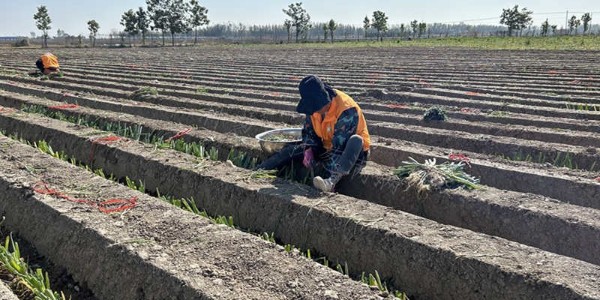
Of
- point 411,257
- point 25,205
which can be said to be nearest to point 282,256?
point 411,257

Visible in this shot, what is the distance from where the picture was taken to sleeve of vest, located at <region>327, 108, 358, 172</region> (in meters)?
4.34

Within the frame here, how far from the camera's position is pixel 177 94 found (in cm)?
944

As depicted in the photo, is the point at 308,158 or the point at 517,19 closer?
the point at 308,158

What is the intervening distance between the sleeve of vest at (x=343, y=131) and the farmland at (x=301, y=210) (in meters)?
0.25

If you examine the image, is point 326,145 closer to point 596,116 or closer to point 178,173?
point 178,173

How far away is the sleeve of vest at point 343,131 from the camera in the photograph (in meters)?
4.34

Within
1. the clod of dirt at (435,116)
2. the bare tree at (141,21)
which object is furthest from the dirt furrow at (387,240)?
the bare tree at (141,21)

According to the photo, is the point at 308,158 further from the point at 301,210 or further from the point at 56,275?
the point at 56,275

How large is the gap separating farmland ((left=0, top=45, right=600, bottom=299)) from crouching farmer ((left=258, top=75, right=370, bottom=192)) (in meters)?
0.23

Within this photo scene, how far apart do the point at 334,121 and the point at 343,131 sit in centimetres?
12

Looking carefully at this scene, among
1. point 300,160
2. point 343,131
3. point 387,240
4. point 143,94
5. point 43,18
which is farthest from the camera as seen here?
point 43,18

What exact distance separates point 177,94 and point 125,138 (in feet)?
12.8

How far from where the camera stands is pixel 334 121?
442cm

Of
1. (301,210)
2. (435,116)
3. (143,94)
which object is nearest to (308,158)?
(301,210)
